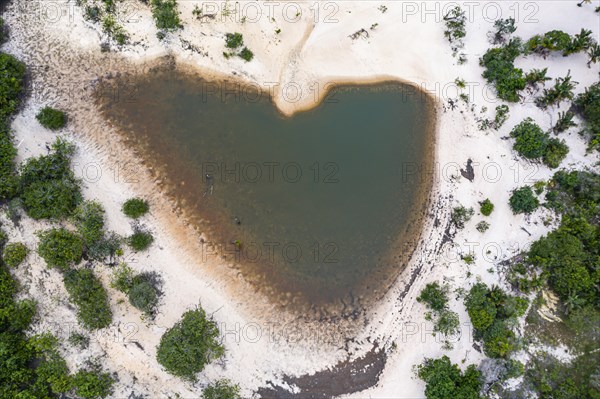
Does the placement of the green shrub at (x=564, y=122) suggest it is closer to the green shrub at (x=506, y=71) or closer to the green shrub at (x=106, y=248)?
the green shrub at (x=506, y=71)

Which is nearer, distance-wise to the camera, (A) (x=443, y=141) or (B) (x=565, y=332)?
(B) (x=565, y=332)

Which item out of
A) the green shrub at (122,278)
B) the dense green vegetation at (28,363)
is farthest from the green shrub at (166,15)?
the dense green vegetation at (28,363)

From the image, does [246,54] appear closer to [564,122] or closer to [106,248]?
[106,248]

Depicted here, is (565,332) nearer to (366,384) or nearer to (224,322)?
(366,384)

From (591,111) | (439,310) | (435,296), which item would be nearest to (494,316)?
(439,310)

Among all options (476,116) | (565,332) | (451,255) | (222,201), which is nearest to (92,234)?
(222,201)

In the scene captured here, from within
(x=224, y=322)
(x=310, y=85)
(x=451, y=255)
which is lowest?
(x=224, y=322)
